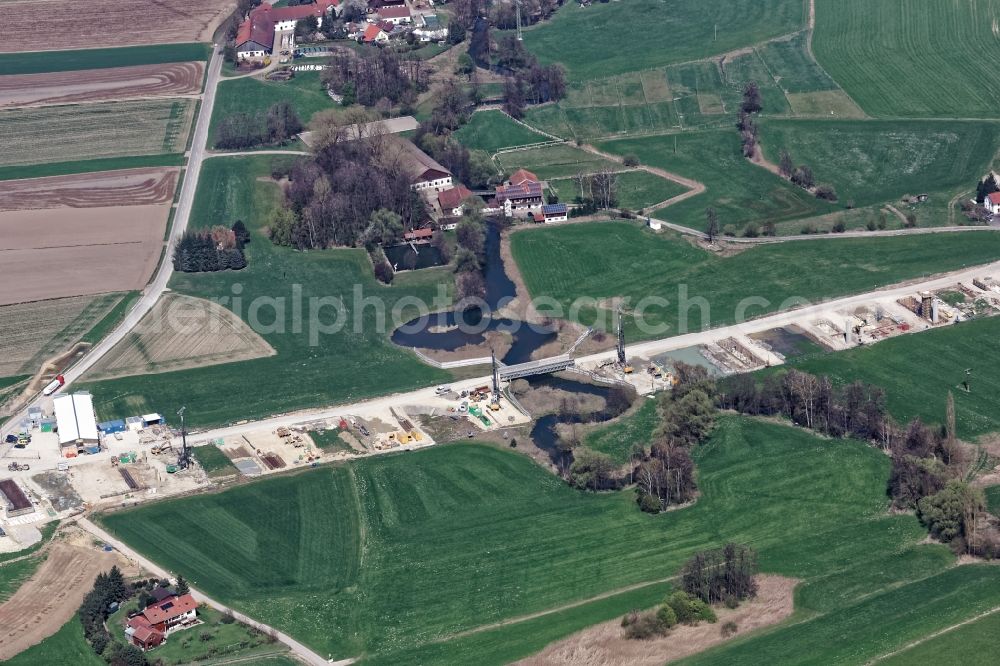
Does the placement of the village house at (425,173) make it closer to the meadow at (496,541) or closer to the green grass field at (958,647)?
the meadow at (496,541)

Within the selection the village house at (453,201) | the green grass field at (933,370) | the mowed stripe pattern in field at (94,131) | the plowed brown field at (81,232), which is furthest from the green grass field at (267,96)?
the green grass field at (933,370)

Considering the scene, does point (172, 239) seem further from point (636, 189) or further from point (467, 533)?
point (467, 533)

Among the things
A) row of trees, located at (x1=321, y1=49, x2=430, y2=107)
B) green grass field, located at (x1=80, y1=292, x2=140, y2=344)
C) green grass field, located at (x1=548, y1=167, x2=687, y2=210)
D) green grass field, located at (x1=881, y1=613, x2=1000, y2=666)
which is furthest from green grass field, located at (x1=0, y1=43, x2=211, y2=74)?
green grass field, located at (x1=881, y1=613, x2=1000, y2=666)

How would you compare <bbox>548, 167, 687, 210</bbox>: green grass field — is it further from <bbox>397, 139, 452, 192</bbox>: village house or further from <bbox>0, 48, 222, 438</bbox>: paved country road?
<bbox>0, 48, 222, 438</bbox>: paved country road

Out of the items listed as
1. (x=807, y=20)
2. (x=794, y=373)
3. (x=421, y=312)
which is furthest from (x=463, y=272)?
(x=807, y=20)

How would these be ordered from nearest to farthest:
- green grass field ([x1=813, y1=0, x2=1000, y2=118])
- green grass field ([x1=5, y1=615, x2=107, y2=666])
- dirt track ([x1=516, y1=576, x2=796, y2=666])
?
dirt track ([x1=516, y1=576, x2=796, y2=666]), green grass field ([x1=5, y1=615, x2=107, y2=666]), green grass field ([x1=813, y1=0, x2=1000, y2=118])

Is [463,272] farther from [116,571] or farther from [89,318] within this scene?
[116,571]
